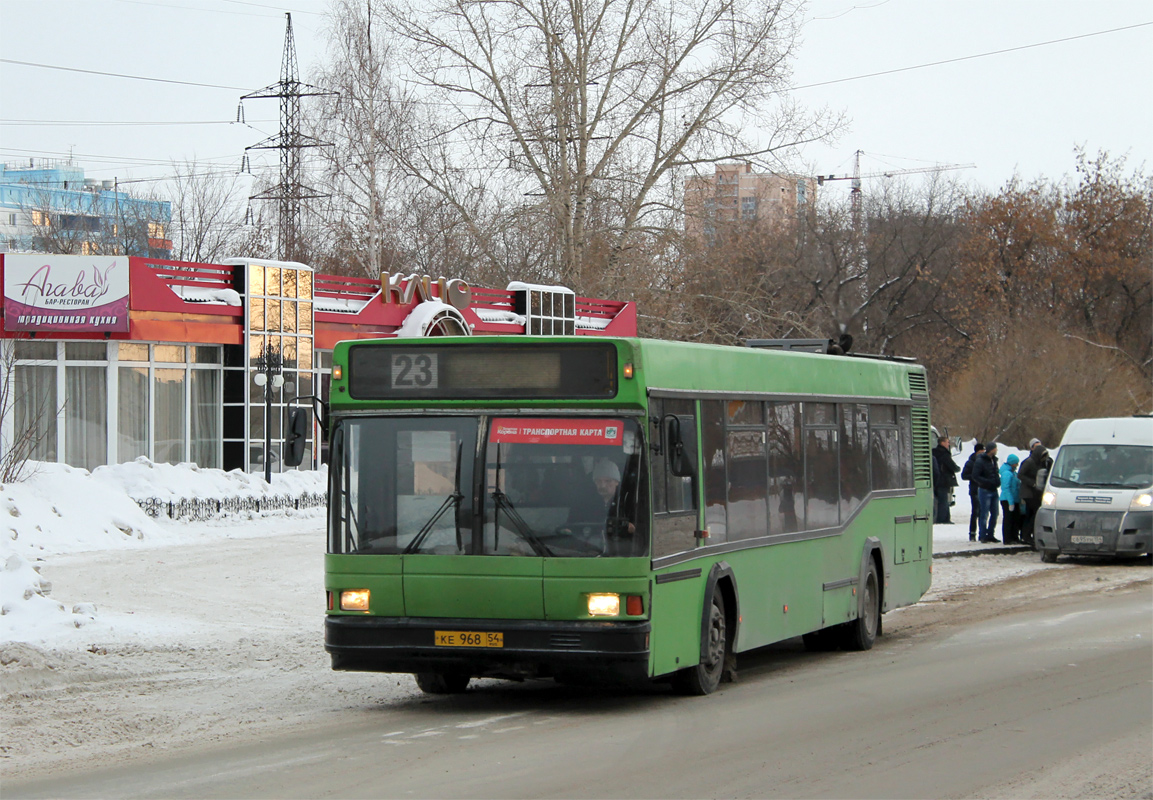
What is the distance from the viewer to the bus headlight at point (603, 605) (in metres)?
8.55

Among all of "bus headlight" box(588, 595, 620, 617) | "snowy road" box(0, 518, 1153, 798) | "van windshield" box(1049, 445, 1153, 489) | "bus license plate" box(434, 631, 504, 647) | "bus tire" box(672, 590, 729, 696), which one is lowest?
"snowy road" box(0, 518, 1153, 798)

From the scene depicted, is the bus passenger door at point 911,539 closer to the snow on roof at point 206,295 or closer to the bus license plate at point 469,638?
the bus license plate at point 469,638

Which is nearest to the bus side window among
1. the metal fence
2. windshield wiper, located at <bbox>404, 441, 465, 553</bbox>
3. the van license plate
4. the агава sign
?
windshield wiper, located at <bbox>404, 441, 465, 553</bbox>

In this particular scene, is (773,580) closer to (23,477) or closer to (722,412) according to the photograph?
(722,412)

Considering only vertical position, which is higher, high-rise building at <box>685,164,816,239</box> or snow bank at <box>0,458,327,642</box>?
high-rise building at <box>685,164,816,239</box>

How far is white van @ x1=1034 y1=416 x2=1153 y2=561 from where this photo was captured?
69.7 ft

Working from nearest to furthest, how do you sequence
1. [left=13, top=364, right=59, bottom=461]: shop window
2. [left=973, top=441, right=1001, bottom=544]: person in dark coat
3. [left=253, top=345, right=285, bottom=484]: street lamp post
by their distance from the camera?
1. [left=973, top=441, right=1001, bottom=544]: person in dark coat
2. [left=13, top=364, right=59, bottom=461]: shop window
3. [left=253, top=345, right=285, bottom=484]: street lamp post

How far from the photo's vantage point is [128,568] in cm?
1756

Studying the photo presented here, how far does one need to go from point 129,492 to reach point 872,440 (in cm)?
1437

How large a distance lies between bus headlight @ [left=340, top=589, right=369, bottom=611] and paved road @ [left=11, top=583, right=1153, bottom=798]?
717mm

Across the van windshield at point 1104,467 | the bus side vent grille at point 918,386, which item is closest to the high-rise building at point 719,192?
the van windshield at point 1104,467

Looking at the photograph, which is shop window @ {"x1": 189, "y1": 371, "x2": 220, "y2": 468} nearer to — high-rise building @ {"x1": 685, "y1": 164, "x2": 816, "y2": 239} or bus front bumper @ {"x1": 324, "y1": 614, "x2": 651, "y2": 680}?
high-rise building @ {"x1": 685, "y1": 164, "x2": 816, "y2": 239}

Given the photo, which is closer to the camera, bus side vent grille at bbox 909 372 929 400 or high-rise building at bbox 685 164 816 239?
bus side vent grille at bbox 909 372 929 400

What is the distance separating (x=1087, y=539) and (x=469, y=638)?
15.4 m
